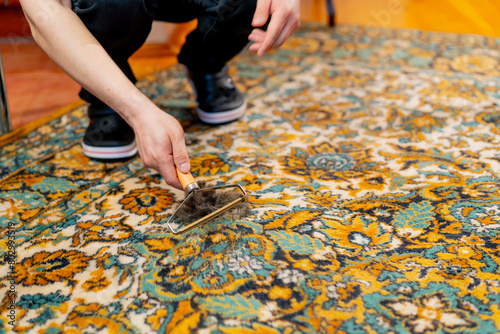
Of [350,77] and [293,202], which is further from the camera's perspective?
[350,77]

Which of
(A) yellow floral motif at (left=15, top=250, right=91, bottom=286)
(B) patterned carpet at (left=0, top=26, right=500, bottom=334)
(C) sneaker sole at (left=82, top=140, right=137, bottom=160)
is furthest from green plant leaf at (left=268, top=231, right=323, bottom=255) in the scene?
(C) sneaker sole at (left=82, top=140, right=137, bottom=160)

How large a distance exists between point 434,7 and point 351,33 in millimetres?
744

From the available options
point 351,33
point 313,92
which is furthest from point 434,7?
point 313,92

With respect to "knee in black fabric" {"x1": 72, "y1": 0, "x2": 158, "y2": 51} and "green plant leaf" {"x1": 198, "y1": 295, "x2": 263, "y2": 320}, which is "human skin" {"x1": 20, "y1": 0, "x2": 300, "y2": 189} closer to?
"knee in black fabric" {"x1": 72, "y1": 0, "x2": 158, "y2": 51}

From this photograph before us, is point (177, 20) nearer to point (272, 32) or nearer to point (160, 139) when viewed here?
point (272, 32)

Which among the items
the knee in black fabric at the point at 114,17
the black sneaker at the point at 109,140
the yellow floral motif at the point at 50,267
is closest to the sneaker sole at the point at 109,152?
the black sneaker at the point at 109,140

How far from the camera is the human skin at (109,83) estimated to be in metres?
0.73

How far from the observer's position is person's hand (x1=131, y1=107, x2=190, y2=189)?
2.38 ft

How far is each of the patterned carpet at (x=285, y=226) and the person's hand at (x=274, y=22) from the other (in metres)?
0.28

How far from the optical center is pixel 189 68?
1240mm

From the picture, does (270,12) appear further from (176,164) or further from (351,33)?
(351,33)

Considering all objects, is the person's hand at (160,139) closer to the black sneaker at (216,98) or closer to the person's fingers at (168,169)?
the person's fingers at (168,169)

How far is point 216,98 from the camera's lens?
1224 millimetres

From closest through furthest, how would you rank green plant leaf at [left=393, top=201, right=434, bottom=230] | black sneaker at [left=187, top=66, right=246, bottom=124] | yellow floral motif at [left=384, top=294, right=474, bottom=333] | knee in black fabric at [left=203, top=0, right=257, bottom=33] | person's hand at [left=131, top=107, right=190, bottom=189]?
yellow floral motif at [left=384, top=294, right=474, bottom=333]
person's hand at [left=131, top=107, right=190, bottom=189]
green plant leaf at [left=393, top=201, right=434, bottom=230]
knee in black fabric at [left=203, top=0, right=257, bottom=33]
black sneaker at [left=187, top=66, right=246, bottom=124]
